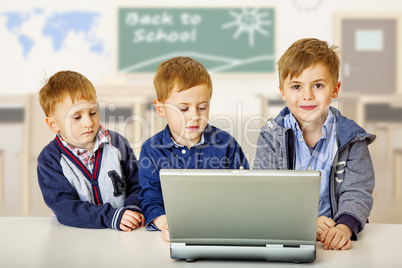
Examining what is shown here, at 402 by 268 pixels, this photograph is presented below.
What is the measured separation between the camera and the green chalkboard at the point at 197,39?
6188mm

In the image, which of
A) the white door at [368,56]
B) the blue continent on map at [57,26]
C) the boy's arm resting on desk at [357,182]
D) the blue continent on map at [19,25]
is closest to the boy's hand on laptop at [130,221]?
the boy's arm resting on desk at [357,182]

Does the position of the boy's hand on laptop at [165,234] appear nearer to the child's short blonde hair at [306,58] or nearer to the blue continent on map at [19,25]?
the child's short blonde hair at [306,58]

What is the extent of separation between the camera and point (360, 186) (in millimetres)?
1172

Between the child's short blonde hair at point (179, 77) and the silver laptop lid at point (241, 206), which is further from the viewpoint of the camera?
the child's short blonde hair at point (179, 77)

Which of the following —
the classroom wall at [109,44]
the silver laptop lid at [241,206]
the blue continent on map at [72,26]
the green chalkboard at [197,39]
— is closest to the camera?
the silver laptop lid at [241,206]

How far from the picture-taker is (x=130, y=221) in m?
1.07

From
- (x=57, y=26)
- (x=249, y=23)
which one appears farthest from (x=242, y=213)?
(x=57, y=26)

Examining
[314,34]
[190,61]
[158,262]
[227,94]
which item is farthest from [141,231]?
[314,34]

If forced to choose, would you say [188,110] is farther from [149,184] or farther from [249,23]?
[249,23]

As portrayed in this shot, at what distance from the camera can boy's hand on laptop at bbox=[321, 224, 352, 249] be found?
0.90 m

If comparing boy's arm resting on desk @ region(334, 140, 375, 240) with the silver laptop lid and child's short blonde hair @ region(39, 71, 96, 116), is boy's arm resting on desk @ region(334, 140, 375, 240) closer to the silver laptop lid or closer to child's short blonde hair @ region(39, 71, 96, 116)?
the silver laptop lid

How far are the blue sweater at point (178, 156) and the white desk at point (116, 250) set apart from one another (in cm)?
18

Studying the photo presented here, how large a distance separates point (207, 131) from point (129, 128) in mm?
3019

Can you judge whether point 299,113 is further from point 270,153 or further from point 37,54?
point 37,54
